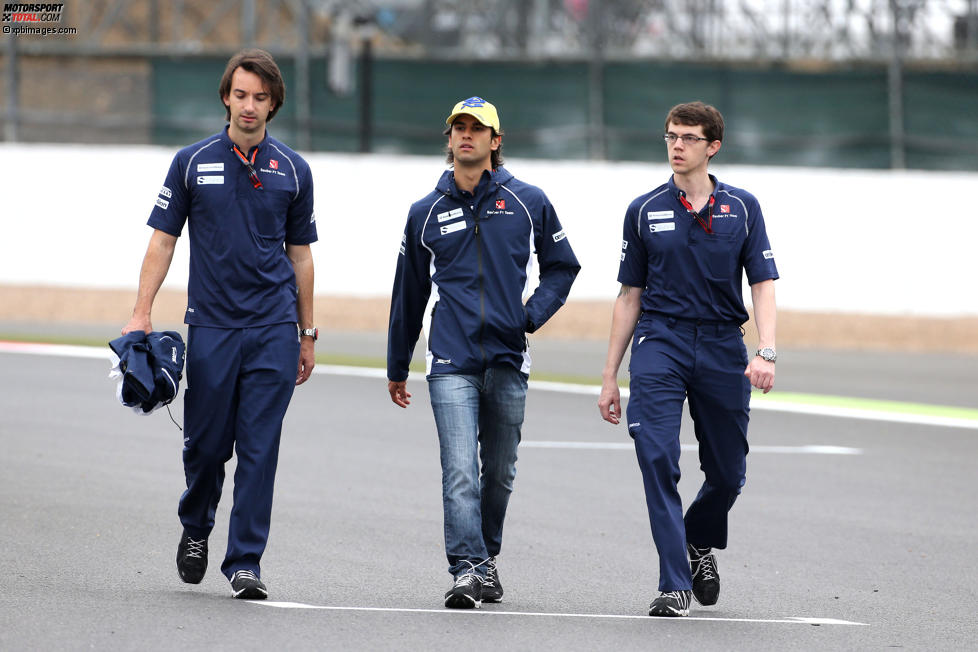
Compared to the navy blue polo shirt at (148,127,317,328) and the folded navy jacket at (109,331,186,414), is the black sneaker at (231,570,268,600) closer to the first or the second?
the folded navy jacket at (109,331,186,414)

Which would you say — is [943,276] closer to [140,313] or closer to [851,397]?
[851,397]

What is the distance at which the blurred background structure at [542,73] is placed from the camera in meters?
20.2

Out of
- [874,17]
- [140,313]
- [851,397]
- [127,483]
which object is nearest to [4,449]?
[127,483]

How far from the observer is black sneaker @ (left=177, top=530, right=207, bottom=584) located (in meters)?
6.97

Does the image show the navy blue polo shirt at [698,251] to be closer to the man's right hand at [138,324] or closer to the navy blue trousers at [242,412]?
the navy blue trousers at [242,412]

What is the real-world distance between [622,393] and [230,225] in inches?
345

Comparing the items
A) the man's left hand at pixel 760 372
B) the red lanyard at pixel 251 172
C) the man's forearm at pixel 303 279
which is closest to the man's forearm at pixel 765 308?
the man's left hand at pixel 760 372

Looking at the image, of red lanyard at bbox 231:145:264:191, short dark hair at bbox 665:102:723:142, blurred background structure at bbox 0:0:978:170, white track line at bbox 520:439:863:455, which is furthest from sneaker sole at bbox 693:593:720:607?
blurred background structure at bbox 0:0:978:170

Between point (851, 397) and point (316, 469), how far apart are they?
20.1 feet

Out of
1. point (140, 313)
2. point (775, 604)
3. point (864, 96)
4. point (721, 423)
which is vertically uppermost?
point (864, 96)

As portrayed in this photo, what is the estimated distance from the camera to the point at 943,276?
731 inches

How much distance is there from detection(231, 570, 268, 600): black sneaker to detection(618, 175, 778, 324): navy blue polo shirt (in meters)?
1.86

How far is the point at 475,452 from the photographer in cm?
683

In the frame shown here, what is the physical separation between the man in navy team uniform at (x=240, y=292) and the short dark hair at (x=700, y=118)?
4.84 feet
